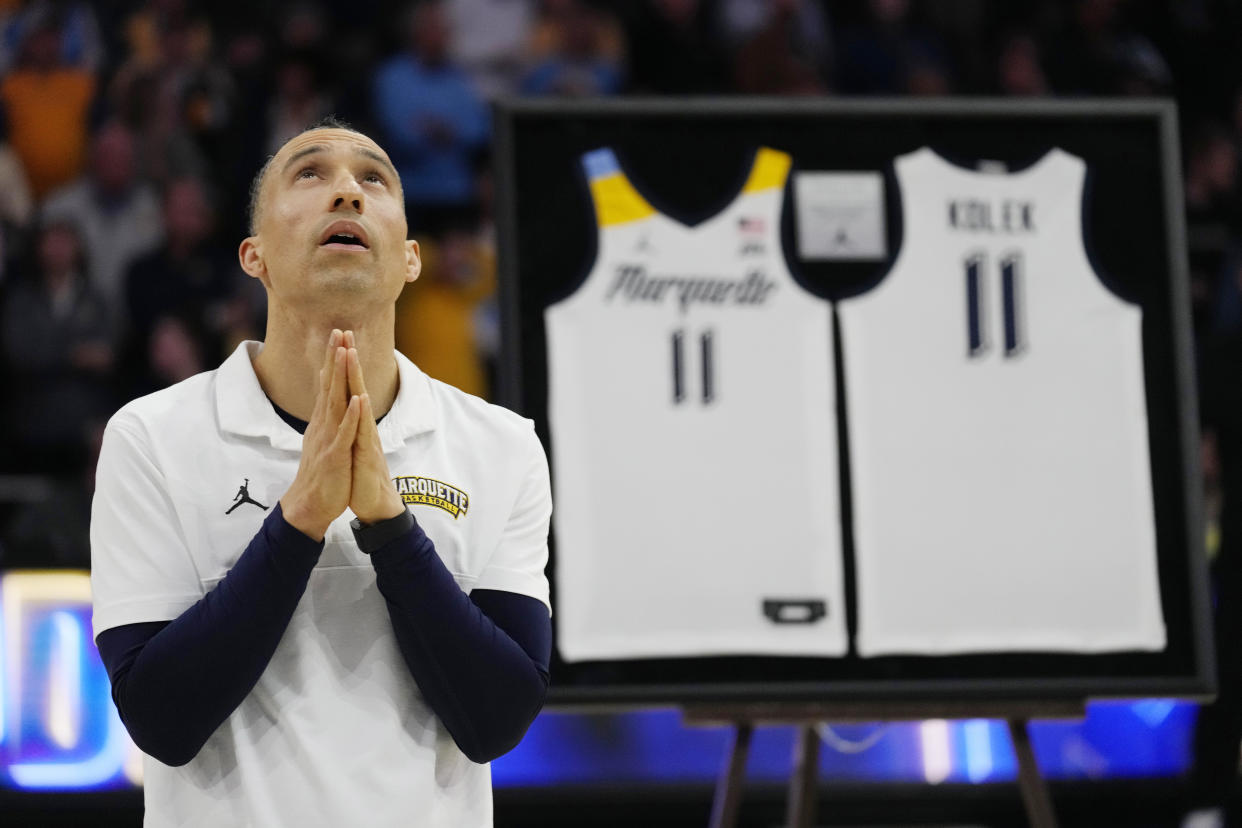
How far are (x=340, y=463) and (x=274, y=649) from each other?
0.79 ft

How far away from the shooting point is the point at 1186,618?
131 inches

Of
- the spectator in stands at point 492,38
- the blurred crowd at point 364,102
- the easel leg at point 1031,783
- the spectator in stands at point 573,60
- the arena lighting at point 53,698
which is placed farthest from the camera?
the spectator in stands at point 492,38

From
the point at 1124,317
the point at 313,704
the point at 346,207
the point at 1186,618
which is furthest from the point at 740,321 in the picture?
the point at 313,704

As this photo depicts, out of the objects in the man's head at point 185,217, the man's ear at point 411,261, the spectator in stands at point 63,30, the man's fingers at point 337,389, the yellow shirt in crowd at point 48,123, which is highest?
the spectator in stands at point 63,30

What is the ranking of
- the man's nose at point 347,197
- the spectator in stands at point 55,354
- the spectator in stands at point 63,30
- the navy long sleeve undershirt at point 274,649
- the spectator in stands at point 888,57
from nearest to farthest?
the navy long sleeve undershirt at point 274,649, the man's nose at point 347,197, the spectator in stands at point 55,354, the spectator in stands at point 63,30, the spectator in stands at point 888,57

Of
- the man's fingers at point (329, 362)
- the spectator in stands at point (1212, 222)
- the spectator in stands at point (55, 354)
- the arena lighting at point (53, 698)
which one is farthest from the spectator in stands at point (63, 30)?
the man's fingers at point (329, 362)

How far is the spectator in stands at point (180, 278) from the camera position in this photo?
21.8 ft

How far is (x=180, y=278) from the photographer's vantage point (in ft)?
22.0

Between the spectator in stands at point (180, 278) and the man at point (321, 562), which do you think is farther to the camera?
the spectator in stands at point (180, 278)

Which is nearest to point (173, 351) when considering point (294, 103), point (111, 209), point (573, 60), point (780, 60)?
point (111, 209)

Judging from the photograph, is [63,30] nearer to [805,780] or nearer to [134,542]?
[805,780]

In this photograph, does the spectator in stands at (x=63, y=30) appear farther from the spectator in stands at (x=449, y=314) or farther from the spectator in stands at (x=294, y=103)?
the spectator in stands at (x=449, y=314)

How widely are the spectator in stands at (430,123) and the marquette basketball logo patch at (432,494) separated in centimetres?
528

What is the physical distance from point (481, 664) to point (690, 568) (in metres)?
1.39
